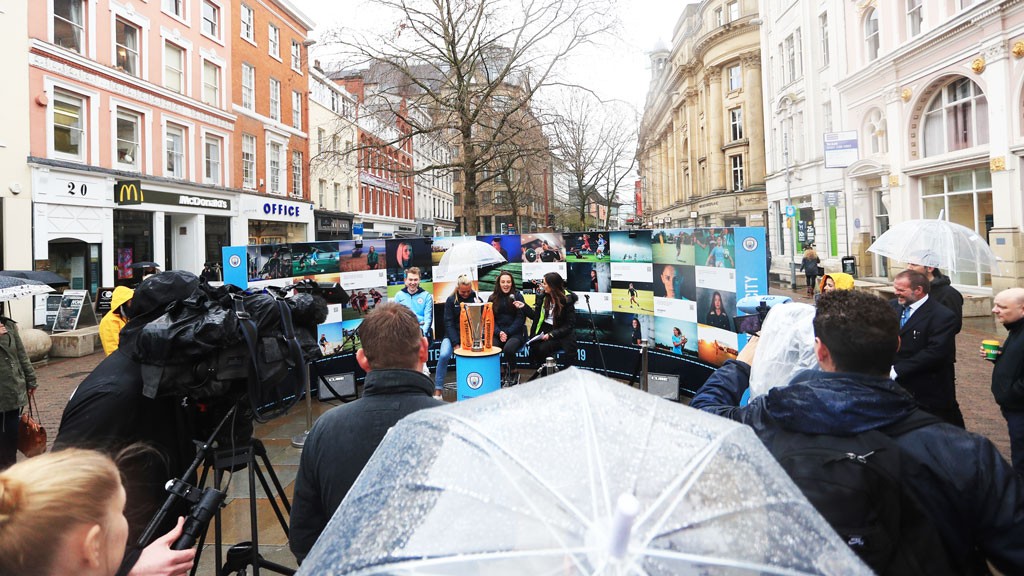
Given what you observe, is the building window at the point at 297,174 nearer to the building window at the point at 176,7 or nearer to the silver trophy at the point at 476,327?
the building window at the point at 176,7

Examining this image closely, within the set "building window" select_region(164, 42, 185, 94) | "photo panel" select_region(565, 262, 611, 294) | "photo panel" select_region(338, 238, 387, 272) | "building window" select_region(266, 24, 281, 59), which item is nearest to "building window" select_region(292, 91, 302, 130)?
"building window" select_region(266, 24, 281, 59)

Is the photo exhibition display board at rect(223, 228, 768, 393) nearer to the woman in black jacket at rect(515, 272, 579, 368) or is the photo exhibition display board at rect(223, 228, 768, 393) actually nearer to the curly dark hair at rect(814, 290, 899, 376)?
the woman in black jacket at rect(515, 272, 579, 368)

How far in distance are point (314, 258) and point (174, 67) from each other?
1815 cm

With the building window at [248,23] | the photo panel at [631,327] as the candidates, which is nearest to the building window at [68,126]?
the building window at [248,23]

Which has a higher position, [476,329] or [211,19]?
[211,19]

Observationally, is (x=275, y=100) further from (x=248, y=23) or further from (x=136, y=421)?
(x=136, y=421)

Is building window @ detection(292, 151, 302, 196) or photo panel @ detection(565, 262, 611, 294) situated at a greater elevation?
building window @ detection(292, 151, 302, 196)

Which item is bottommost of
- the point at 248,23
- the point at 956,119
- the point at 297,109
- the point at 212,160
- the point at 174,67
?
the point at 956,119

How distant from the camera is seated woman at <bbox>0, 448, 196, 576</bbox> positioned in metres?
1.16

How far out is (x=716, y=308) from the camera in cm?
673

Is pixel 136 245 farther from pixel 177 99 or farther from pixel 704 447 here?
pixel 704 447

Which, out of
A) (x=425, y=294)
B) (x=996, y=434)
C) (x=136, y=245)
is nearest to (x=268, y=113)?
(x=136, y=245)

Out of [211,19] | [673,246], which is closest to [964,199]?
[673,246]

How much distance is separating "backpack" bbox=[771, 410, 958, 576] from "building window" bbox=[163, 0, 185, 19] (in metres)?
25.6
